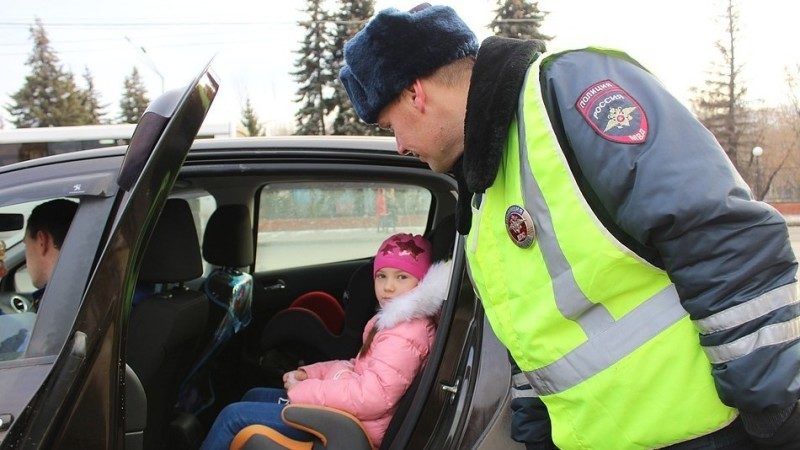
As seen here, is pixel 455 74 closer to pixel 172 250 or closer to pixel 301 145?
pixel 301 145

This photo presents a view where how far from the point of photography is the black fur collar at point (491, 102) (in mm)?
1204

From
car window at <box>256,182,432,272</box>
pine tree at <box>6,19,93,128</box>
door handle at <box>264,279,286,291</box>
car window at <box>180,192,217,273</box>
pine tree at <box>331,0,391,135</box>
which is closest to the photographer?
car window at <box>180,192,217,273</box>

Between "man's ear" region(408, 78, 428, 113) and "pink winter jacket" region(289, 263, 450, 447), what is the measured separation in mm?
902

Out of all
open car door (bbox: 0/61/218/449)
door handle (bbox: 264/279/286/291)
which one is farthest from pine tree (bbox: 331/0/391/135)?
open car door (bbox: 0/61/218/449)

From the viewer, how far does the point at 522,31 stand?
24.9m

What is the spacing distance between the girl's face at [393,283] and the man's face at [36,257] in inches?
44.1

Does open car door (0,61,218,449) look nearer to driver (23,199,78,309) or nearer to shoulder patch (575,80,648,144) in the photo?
driver (23,199,78,309)

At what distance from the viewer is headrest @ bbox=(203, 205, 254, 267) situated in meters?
3.22

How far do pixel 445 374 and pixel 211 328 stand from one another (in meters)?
1.34

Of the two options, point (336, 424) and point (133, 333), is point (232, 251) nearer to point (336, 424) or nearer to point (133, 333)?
point (133, 333)

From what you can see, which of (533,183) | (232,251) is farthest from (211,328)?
(533,183)

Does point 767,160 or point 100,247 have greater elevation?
point 100,247

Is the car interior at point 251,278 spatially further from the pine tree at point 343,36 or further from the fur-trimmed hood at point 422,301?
the pine tree at point 343,36

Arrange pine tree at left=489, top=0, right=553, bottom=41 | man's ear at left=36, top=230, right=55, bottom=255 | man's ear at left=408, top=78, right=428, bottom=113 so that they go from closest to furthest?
man's ear at left=408, top=78, right=428, bottom=113 < man's ear at left=36, top=230, right=55, bottom=255 < pine tree at left=489, top=0, right=553, bottom=41
